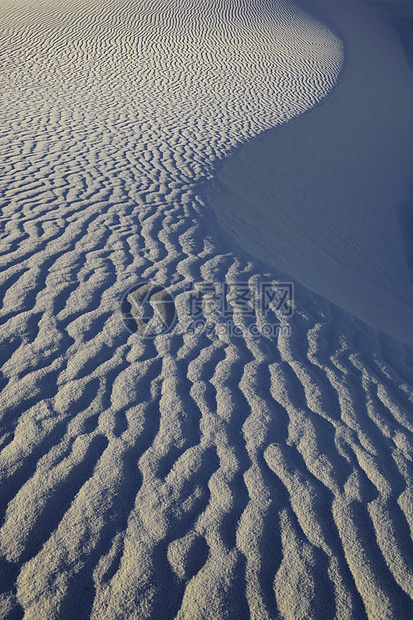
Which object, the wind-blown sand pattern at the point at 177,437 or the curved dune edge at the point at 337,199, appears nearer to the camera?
the wind-blown sand pattern at the point at 177,437

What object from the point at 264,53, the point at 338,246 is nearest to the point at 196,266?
the point at 338,246

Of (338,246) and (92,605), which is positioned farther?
(338,246)

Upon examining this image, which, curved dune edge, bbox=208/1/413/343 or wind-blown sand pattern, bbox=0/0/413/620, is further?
curved dune edge, bbox=208/1/413/343

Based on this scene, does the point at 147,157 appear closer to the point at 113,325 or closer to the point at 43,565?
the point at 113,325
